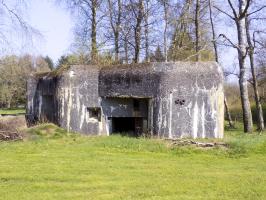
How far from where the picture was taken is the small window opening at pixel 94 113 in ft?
49.9

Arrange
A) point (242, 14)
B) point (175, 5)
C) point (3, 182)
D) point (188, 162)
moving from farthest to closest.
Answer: point (175, 5)
point (242, 14)
point (188, 162)
point (3, 182)

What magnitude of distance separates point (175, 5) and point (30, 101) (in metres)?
10.8

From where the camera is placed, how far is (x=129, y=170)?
8.41 metres

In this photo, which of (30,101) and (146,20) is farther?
(146,20)

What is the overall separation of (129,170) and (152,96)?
5.86m

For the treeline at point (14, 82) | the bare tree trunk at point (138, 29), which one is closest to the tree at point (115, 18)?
the bare tree trunk at point (138, 29)

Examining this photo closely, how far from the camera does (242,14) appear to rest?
17141mm

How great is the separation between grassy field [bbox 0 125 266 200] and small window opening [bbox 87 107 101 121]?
2.27m

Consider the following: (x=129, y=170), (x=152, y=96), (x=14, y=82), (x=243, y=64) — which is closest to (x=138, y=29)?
(x=243, y=64)

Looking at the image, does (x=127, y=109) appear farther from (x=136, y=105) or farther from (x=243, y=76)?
(x=243, y=76)

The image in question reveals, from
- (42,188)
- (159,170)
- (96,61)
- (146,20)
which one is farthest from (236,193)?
(146,20)

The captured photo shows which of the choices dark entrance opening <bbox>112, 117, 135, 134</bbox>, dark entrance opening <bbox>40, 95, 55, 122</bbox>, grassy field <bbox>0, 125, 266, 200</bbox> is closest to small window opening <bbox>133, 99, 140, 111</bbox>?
dark entrance opening <bbox>112, 117, 135, 134</bbox>

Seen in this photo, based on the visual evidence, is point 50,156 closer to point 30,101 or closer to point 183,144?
point 183,144

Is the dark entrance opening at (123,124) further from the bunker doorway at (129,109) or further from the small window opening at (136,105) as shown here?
the small window opening at (136,105)
